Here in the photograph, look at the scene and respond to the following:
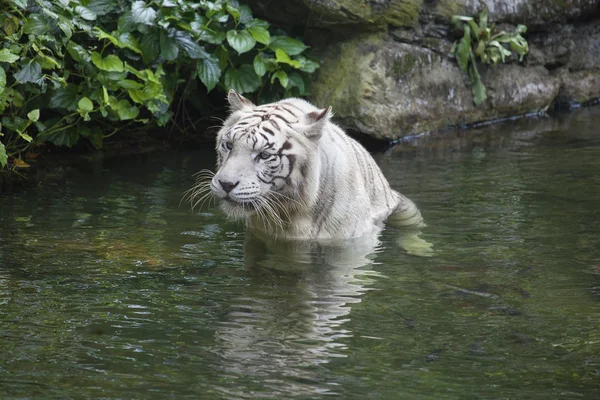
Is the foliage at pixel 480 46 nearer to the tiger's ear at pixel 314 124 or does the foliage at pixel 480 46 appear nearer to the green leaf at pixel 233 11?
the green leaf at pixel 233 11

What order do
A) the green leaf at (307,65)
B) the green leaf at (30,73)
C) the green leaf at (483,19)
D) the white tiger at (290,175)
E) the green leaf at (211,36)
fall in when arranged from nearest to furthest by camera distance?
the white tiger at (290,175) < the green leaf at (30,73) < the green leaf at (211,36) < the green leaf at (307,65) < the green leaf at (483,19)

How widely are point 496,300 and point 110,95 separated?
471 cm

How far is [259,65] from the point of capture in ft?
31.1

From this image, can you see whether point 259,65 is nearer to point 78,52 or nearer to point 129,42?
point 129,42

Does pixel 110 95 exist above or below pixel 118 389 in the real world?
above

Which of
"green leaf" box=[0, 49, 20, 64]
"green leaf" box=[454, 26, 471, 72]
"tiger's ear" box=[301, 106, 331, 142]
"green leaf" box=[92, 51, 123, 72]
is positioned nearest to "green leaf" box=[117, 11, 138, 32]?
"green leaf" box=[92, 51, 123, 72]

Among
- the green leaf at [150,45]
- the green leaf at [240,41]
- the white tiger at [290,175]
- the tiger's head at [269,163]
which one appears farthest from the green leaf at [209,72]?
the tiger's head at [269,163]

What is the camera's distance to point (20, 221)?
281 inches

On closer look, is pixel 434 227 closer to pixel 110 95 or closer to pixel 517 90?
pixel 110 95

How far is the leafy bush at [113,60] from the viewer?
771 centimetres

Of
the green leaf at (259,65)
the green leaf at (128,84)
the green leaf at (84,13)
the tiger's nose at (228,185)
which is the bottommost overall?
the tiger's nose at (228,185)

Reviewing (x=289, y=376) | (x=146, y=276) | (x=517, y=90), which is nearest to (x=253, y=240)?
(x=146, y=276)

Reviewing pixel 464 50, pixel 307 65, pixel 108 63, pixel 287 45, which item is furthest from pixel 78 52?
pixel 464 50

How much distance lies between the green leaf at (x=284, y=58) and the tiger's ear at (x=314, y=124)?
3.26m
